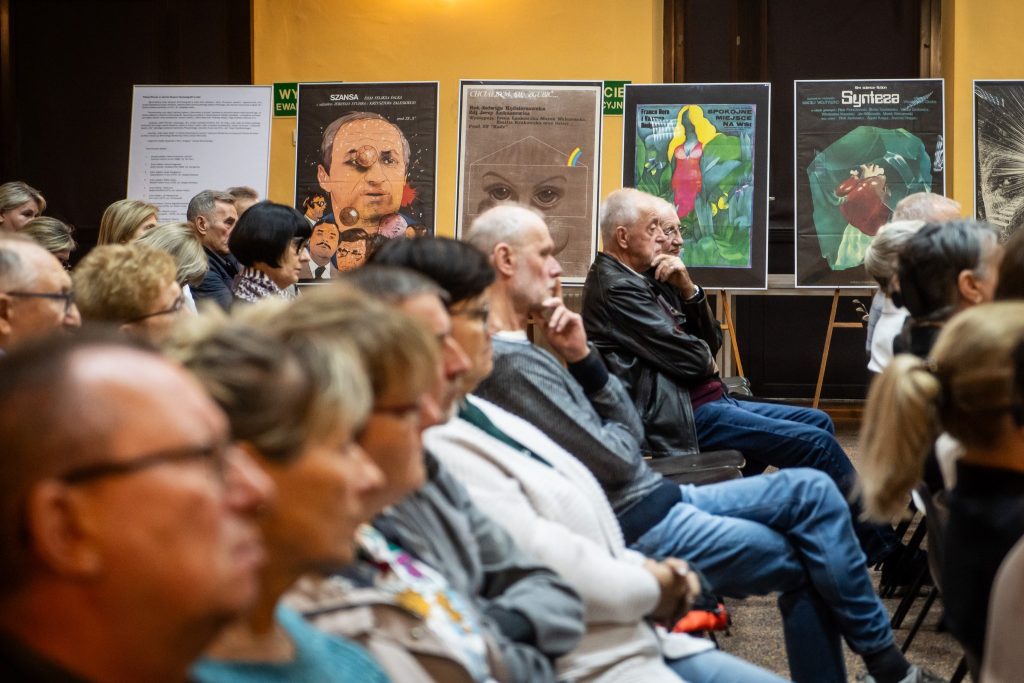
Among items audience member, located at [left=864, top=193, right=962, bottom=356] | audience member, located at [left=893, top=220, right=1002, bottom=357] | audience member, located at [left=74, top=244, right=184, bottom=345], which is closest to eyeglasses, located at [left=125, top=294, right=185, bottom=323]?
audience member, located at [left=74, top=244, right=184, bottom=345]

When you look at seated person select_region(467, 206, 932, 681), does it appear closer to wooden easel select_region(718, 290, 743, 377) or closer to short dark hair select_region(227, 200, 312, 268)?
short dark hair select_region(227, 200, 312, 268)

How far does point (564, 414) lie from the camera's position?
2727 millimetres

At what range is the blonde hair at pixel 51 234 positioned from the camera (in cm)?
498

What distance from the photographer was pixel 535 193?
737cm

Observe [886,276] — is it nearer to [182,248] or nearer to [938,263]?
[938,263]

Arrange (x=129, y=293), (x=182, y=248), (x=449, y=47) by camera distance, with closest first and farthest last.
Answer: (x=129, y=293) → (x=182, y=248) → (x=449, y=47)

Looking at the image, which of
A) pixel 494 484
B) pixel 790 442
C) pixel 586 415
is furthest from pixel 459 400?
pixel 790 442

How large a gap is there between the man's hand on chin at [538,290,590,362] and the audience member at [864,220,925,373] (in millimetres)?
1283

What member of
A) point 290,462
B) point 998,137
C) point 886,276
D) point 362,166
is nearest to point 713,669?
point 290,462

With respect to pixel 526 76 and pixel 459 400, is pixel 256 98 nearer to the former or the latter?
pixel 526 76

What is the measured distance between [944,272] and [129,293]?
6.87 feet

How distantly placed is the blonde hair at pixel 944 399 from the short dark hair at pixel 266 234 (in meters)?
2.82

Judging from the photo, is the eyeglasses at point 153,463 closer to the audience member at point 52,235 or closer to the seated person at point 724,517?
the seated person at point 724,517

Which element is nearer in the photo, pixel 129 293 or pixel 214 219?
pixel 129 293
